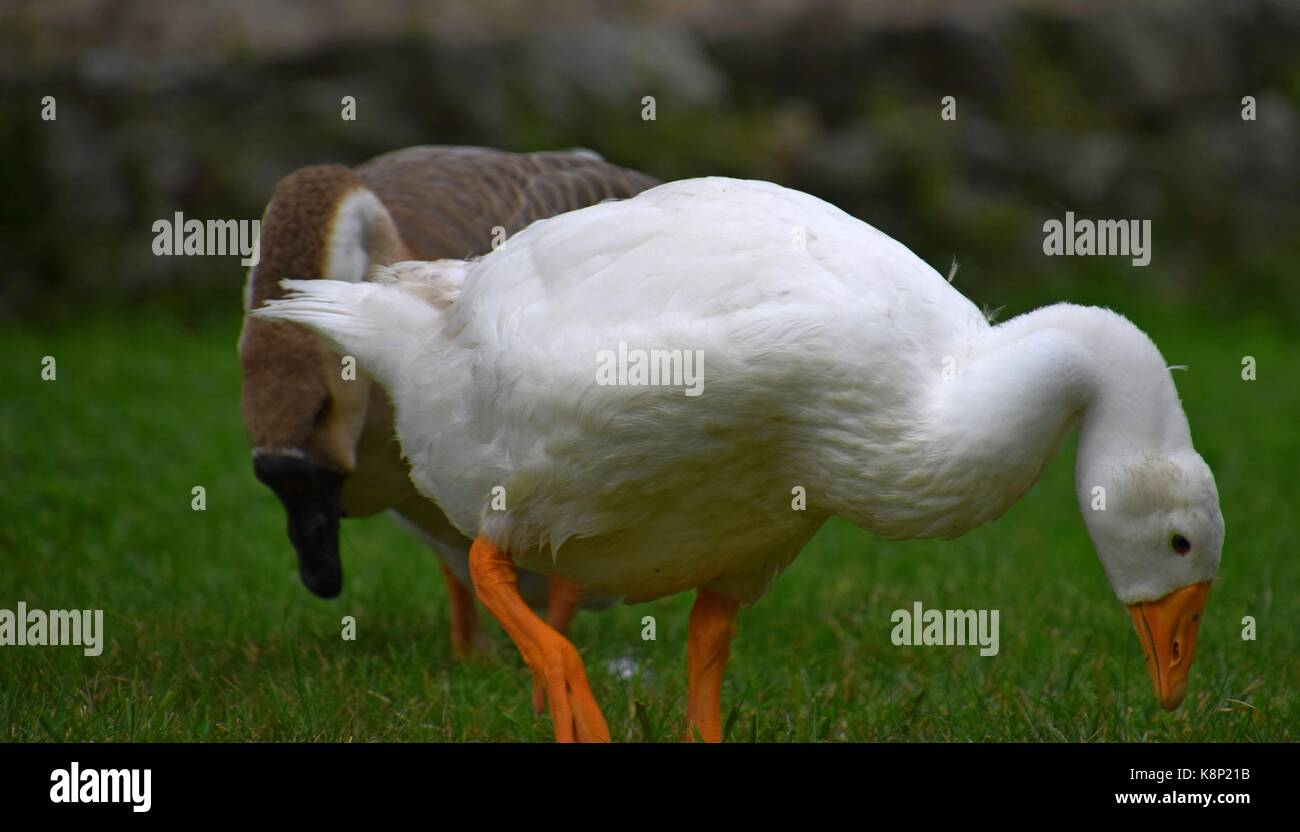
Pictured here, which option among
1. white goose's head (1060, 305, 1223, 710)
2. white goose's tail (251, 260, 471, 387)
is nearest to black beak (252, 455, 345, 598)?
white goose's tail (251, 260, 471, 387)

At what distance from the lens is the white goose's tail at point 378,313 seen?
15.6ft

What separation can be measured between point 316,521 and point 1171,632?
2.70 m

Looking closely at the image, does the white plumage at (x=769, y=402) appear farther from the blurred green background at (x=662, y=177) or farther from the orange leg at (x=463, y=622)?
the orange leg at (x=463, y=622)

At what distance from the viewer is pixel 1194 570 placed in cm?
397

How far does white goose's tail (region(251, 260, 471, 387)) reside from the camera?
187 inches

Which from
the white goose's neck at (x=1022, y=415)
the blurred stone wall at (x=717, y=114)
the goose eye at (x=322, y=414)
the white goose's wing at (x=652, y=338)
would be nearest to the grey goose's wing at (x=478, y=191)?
the goose eye at (x=322, y=414)

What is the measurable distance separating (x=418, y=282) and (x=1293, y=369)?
8434 millimetres

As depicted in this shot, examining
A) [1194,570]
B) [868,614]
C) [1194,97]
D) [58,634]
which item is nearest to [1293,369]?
[1194,97]

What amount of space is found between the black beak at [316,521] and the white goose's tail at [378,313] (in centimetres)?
53

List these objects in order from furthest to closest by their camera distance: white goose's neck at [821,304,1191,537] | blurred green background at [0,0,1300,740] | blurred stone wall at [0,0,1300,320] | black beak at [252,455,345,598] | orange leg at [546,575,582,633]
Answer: blurred stone wall at [0,0,1300,320] < blurred green background at [0,0,1300,740] < orange leg at [546,575,582,633] < black beak at [252,455,345,598] < white goose's neck at [821,304,1191,537]

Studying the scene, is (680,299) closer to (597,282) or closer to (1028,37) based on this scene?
(597,282)

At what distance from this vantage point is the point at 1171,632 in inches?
161

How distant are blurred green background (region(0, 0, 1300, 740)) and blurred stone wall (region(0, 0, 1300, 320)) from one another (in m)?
0.03

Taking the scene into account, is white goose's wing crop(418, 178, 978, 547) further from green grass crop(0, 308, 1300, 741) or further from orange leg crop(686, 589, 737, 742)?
green grass crop(0, 308, 1300, 741)
